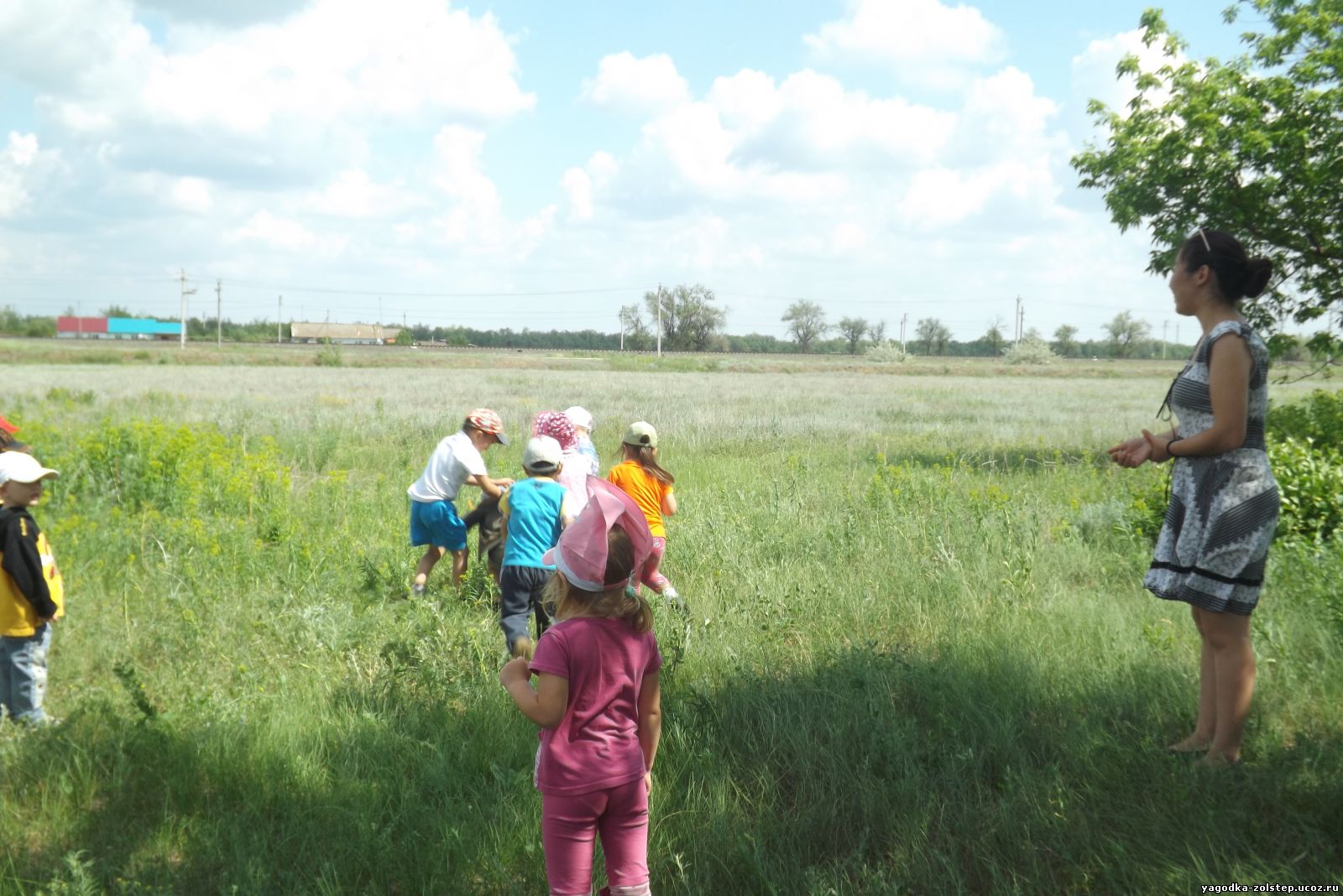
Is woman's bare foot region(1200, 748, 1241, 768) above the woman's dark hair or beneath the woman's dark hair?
beneath

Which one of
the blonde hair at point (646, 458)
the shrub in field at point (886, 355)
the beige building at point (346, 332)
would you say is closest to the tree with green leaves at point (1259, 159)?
the blonde hair at point (646, 458)

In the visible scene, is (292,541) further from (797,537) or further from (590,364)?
(590,364)

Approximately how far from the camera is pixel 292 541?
25.4ft

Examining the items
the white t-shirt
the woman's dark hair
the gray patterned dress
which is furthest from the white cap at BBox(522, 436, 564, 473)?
the woman's dark hair

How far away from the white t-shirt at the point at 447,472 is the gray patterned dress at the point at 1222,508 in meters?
4.71

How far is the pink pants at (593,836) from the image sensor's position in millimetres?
2619

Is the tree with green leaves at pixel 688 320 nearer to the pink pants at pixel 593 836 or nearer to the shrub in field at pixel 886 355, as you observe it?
the shrub in field at pixel 886 355

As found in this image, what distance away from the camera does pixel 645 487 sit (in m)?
6.48

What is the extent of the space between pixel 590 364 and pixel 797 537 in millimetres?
53902

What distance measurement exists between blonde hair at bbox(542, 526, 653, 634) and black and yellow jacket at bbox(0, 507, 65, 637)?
3.28 m

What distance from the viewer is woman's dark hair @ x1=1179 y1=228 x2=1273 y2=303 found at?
3537 millimetres

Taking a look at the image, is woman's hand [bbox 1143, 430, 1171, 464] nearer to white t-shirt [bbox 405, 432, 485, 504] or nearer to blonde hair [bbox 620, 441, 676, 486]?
blonde hair [bbox 620, 441, 676, 486]

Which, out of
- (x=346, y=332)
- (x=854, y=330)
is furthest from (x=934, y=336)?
(x=346, y=332)

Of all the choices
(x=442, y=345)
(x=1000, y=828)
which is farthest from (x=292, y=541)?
(x=442, y=345)
